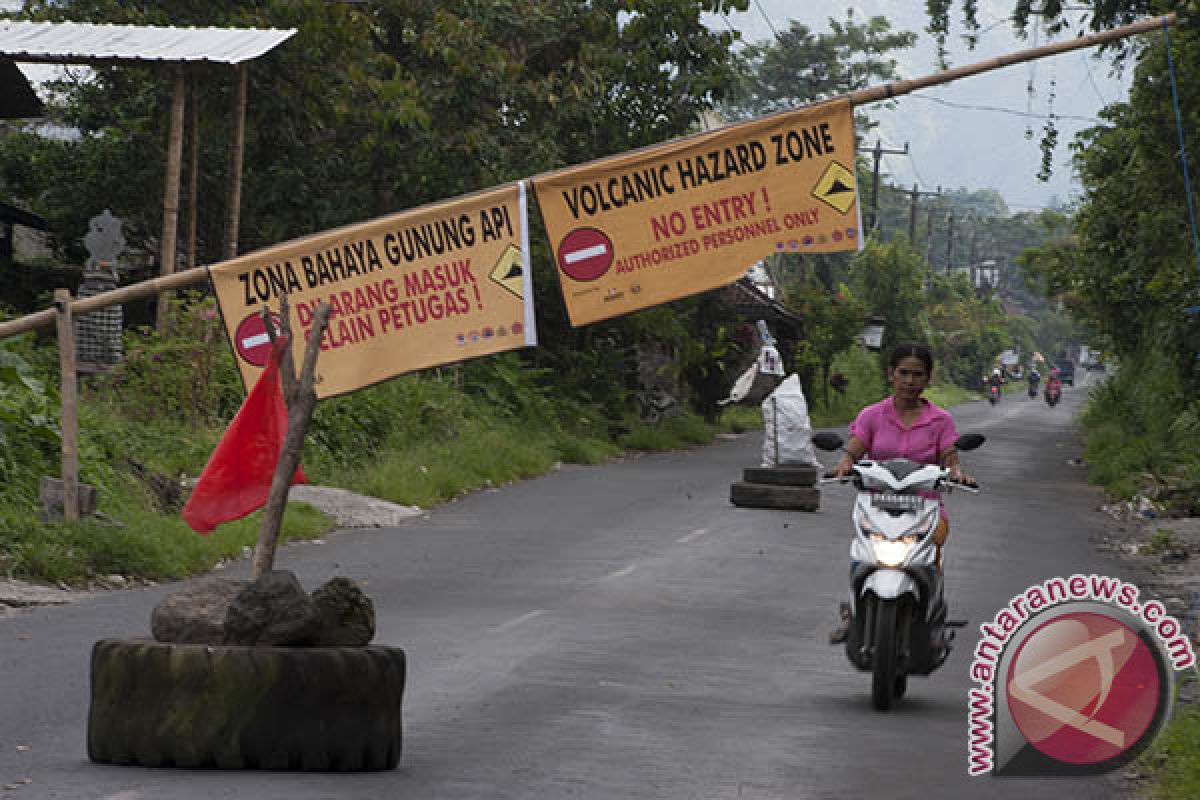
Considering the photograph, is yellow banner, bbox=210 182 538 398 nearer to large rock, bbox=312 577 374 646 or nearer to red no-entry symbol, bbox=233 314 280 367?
red no-entry symbol, bbox=233 314 280 367

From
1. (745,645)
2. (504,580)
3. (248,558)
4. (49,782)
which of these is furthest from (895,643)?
(248,558)

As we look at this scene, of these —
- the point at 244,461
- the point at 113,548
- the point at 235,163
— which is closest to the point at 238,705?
the point at 244,461

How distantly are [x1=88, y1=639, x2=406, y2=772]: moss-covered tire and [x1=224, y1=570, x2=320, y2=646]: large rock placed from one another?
0.18m

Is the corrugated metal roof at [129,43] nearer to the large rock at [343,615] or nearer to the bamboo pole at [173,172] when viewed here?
the bamboo pole at [173,172]

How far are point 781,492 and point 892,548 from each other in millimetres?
13599

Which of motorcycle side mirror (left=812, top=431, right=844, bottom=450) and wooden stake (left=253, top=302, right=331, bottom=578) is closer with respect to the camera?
wooden stake (left=253, top=302, right=331, bottom=578)

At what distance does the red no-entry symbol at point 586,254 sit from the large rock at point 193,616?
362 centimetres

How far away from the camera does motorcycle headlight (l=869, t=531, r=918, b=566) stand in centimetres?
920

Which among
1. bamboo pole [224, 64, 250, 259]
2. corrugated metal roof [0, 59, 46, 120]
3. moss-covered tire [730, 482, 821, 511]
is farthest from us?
corrugated metal roof [0, 59, 46, 120]

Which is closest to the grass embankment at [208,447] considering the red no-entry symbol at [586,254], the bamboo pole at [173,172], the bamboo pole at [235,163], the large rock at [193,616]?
the bamboo pole at [235,163]

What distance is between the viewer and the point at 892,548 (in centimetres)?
923

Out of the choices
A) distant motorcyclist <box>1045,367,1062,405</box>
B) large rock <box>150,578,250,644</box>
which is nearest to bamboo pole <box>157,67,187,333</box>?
large rock <box>150,578,250,644</box>

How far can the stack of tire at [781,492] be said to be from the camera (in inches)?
896

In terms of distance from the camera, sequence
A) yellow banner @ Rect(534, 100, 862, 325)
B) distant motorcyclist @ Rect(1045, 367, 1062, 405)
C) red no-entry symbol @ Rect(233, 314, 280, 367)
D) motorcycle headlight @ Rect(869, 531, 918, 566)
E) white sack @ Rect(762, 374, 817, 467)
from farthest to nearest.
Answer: distant motorcyclist @ Rect(1045, 367, 1062, 405) → white sack @ Rect(762, 374, 817, 467) → yellow banner @ Rect(534, 100, 862, 325) → red no-entry symbol @ Rect(233, 314, 280, 367) → motorcycle headlight @ Rect(869, 531, 918, 566)
